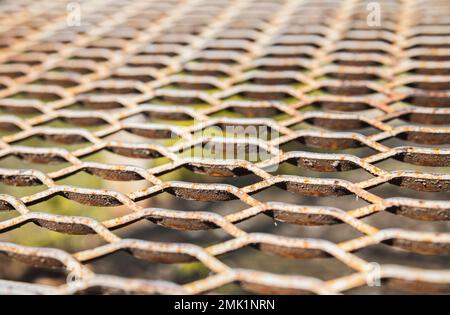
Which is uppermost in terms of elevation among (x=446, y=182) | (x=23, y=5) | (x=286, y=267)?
(x=23, y=5)

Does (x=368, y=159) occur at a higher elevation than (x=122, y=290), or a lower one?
higher

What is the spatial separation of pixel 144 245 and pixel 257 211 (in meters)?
0.26

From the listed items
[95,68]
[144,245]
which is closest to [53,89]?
[95,68]

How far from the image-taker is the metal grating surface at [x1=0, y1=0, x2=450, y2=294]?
3.34ft

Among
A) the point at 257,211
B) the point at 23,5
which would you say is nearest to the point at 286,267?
the point at 257,211

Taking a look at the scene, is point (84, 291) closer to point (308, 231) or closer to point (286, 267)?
point (286, 267)

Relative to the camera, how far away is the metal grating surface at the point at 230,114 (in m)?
1.02

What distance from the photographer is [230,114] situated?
5.30ft

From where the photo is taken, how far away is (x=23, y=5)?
2695mm
